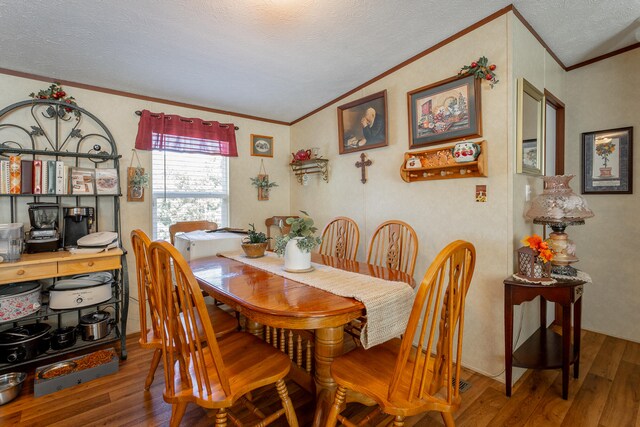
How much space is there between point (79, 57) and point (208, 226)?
1.64m

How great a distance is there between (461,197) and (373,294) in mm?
1223

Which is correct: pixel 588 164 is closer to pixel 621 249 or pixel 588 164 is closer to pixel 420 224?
pixel 621 249

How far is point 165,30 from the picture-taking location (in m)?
1.92

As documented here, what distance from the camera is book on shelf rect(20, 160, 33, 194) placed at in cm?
217

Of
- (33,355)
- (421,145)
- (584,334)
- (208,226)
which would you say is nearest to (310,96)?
(421,145)

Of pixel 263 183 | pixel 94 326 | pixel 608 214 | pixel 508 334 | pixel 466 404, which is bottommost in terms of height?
pixel 466 404

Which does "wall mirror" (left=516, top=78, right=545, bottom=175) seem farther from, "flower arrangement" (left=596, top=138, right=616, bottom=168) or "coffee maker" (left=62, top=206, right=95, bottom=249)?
"coffee maker" (left=62, top=206, right=95, bottom=249)

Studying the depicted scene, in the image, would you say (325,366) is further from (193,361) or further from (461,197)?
(461,197)

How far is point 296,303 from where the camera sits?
128 centimetres

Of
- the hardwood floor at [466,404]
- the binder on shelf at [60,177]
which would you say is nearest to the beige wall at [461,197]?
the hardwood floor at [466,404]

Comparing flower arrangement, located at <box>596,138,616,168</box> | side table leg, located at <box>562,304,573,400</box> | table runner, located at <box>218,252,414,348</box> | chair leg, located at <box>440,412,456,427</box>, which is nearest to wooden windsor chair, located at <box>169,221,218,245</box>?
table runner, located at <box>218,252,414,348</box>

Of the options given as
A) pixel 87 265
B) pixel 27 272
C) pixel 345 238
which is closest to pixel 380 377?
pixel 345 238

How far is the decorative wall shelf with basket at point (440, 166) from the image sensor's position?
2.00m

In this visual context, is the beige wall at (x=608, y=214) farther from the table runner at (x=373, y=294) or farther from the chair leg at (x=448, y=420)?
the chair leg at (x=448, y=420)
